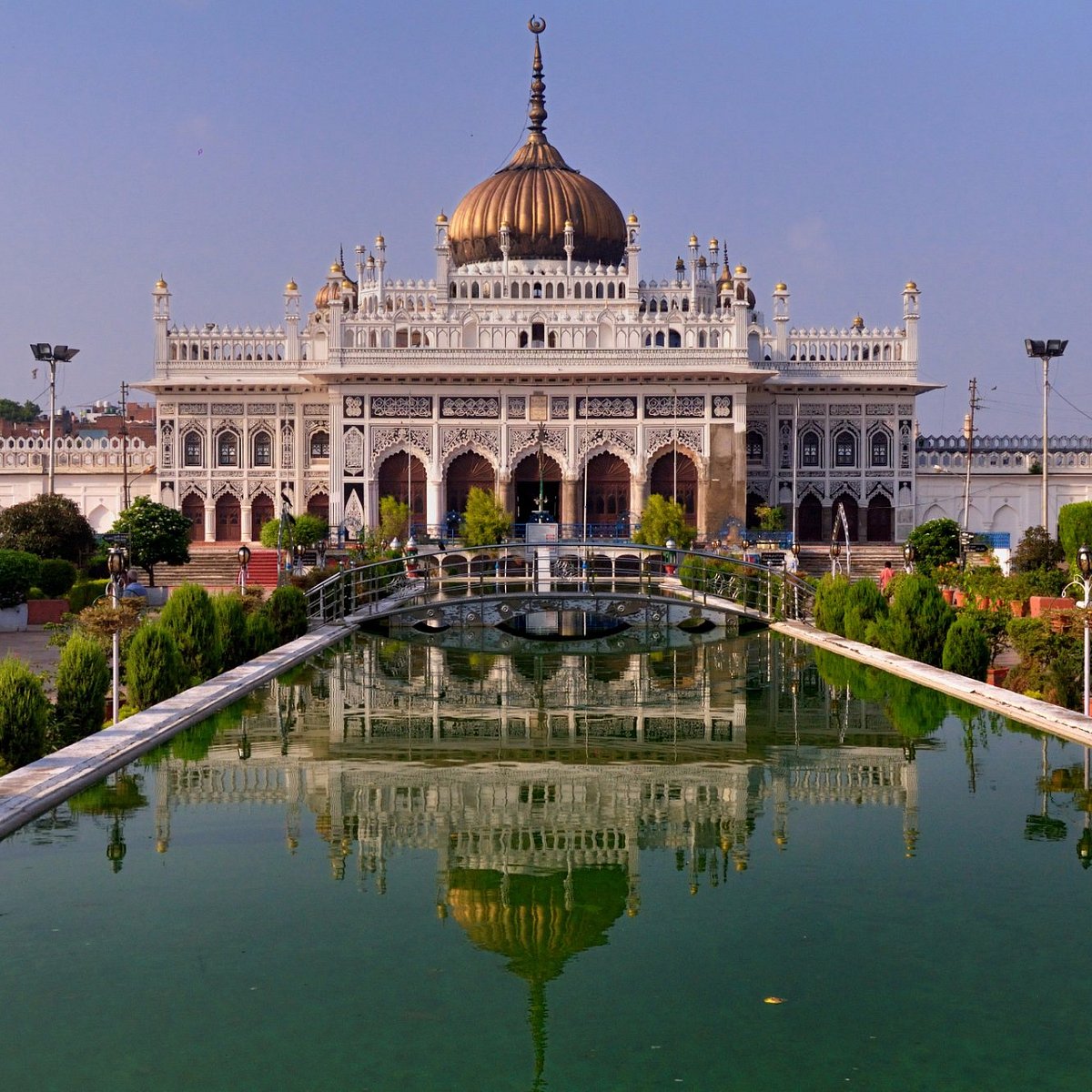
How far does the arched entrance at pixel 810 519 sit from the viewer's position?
1229 inches

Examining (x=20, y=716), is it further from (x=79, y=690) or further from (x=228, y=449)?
(x=228, y=449)

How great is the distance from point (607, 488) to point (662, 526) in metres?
3.78

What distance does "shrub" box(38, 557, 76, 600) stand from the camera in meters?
19.9

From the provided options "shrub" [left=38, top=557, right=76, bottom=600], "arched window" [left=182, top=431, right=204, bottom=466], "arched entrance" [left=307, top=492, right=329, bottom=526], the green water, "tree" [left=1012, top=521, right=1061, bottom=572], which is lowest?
the green water

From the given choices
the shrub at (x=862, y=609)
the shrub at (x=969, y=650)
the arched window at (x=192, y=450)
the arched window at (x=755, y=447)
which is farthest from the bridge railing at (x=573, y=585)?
the arched window at (x=192, y=450)

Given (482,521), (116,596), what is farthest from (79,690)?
(482,521)

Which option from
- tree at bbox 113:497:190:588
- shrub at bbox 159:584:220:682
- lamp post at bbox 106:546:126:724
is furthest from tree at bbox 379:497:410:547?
lamp post at bbox 106:546:126:724

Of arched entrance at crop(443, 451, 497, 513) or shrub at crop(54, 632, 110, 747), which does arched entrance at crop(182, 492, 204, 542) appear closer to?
arched entrance at crop(443, 451, 497, 513)

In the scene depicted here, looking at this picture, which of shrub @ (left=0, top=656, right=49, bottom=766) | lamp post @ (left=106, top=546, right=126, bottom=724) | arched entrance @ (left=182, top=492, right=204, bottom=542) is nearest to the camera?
shrub @ (left=0, top=656, right=49, bottom=766)

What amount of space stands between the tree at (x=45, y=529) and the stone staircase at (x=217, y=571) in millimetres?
1822

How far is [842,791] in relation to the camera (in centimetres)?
721

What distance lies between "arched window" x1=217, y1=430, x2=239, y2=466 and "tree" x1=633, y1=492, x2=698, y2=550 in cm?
952

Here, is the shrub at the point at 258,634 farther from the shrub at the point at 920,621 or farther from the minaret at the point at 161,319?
the minaret at the point at 161,319

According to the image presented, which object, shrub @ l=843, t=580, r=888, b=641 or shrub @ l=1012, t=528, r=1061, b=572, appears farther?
shrub @ l=1012, t=528, r=1061, b=572
